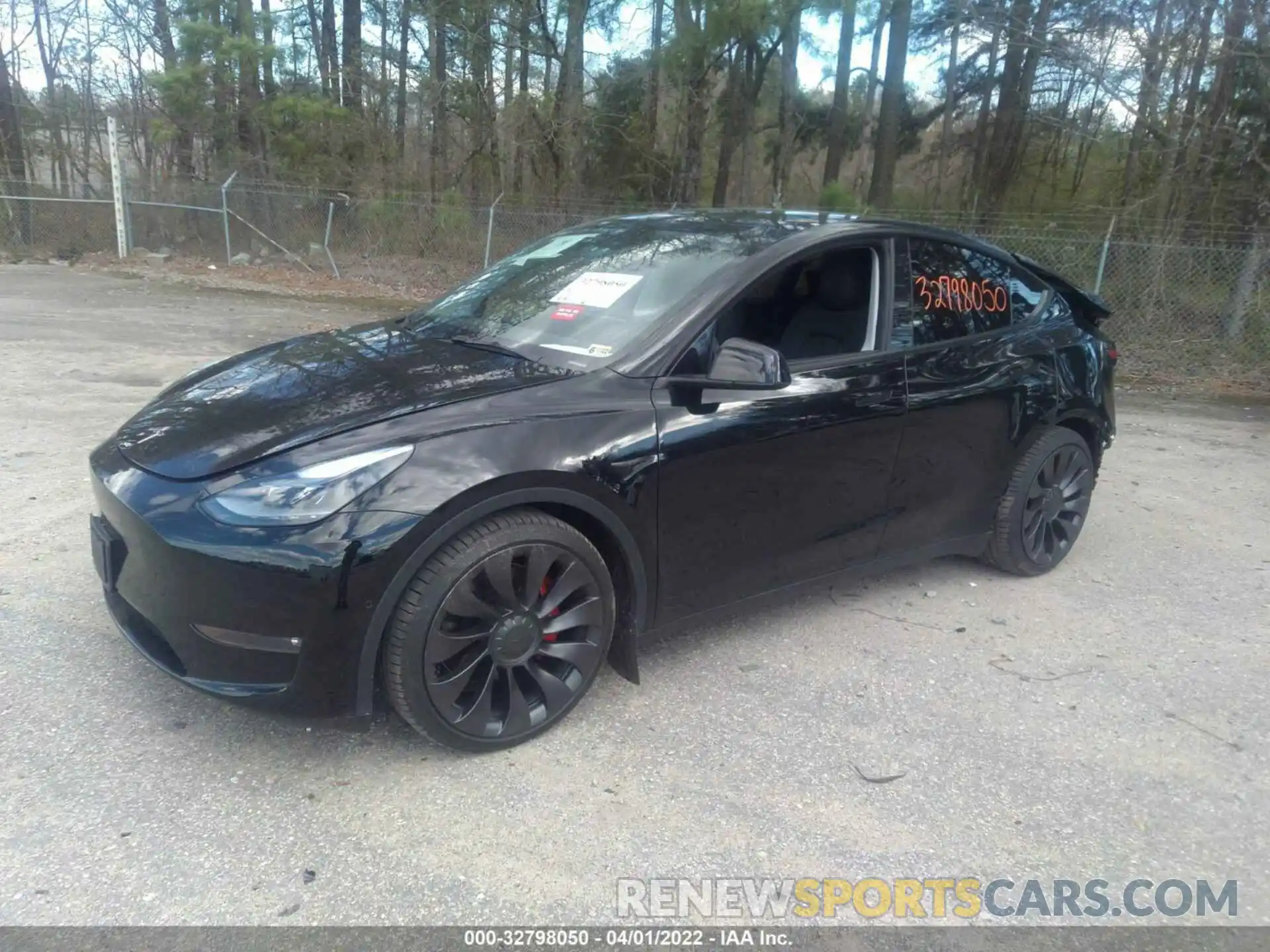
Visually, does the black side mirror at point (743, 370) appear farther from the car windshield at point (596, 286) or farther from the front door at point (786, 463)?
the car windshield at point (596, 286)

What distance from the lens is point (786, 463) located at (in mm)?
3381

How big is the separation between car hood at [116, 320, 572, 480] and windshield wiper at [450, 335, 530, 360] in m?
0.03

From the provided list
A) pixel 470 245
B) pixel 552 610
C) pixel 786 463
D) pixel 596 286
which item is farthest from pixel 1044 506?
pixel 470 245

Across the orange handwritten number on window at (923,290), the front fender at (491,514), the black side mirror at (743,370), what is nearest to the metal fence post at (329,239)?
the orange handwritten number on window at (923,290)

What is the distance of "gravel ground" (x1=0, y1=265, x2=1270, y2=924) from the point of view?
2400 millimetres

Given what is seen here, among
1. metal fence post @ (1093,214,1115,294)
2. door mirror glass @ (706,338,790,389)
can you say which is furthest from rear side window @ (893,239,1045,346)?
metal fence post @ (1093,214,1115,294)

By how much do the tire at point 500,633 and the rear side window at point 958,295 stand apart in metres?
1.73

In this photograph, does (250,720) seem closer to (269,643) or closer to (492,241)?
(269,643)

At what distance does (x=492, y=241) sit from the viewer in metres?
15.3

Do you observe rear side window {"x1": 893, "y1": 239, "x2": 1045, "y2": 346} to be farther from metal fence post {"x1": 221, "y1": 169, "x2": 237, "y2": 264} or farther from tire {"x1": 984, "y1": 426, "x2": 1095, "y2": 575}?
metal fence post {"x1": 221, "y1": 169, "x2": 237, "y2": 264}

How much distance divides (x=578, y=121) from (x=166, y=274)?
26.9 ft

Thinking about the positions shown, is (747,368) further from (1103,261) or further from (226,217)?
(226,217)

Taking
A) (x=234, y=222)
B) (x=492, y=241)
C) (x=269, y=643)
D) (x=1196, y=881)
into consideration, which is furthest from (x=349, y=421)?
(x=234, y=222)

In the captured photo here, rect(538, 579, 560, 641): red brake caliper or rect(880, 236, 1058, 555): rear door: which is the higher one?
rect(880, 236, 1058, 555): rear door
